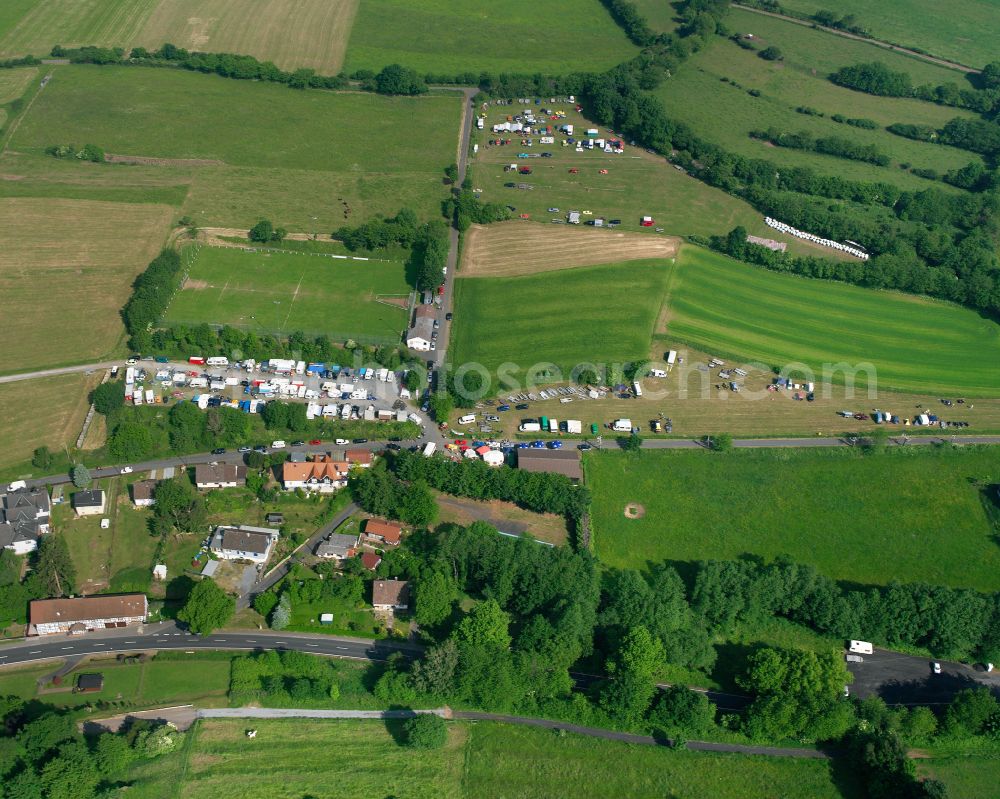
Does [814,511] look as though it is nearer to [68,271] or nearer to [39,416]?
[39,416]

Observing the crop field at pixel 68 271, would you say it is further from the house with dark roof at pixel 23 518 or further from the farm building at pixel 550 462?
the farm building at pixel 550 462

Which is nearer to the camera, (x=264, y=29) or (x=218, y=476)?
(x=218, y=476)

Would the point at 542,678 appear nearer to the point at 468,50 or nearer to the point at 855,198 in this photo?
the point at 855,198

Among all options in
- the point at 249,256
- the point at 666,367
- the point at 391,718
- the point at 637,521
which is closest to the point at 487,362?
the point at 666,367

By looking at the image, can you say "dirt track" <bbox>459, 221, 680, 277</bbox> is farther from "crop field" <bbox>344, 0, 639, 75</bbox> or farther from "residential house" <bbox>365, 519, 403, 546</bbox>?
"crop field" <bbox>344, 0, 639, 75</bbox>

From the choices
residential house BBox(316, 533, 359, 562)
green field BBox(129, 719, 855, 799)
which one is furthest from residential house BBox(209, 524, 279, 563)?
green field BBox(129, 719, 855, 799)

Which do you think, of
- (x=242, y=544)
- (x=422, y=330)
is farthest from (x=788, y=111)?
(x=242, y=544)
